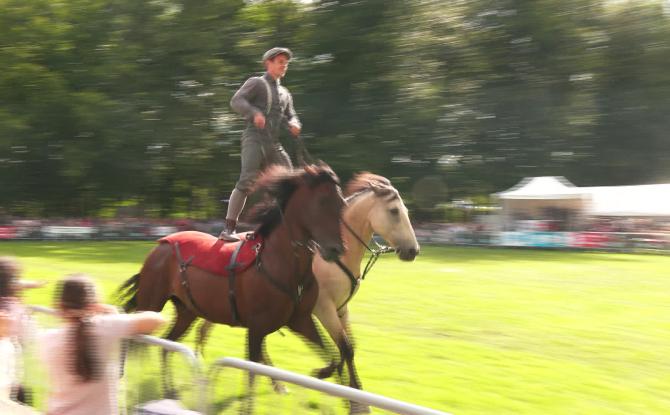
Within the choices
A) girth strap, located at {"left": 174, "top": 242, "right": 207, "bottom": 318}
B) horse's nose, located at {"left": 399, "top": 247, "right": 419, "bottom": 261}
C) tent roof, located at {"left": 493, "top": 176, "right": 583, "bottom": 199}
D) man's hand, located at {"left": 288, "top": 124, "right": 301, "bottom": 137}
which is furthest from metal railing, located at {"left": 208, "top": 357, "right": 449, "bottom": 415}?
tent roof, located at {"left": 493, "top": 176, "right": 583, "bottom": 199}

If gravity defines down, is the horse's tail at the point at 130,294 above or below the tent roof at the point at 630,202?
above

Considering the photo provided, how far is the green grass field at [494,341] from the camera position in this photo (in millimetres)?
7039

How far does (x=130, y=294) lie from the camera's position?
759cm

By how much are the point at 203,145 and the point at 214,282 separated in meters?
34.5

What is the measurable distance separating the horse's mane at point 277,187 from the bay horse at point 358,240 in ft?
2.77

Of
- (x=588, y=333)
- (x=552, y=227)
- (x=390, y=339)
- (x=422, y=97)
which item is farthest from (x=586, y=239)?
(x=390, y=339)

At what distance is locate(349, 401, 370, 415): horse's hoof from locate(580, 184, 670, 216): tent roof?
31786 millimetres

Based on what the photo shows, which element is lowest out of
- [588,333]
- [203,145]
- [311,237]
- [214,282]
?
[203,145]

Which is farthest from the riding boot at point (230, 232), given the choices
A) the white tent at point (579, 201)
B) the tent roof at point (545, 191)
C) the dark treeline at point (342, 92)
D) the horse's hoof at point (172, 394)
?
the dark treeline at point (342, 92)

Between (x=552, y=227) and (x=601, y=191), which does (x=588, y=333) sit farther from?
(x=601, y=191)

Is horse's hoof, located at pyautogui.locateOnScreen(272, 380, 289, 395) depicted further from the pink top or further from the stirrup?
the stirrup

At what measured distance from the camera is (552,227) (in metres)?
32.0

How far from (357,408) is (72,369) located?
4.93 ft

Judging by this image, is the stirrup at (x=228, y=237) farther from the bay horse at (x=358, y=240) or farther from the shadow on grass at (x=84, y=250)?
the shadow on grass at (x=84, y=250)
